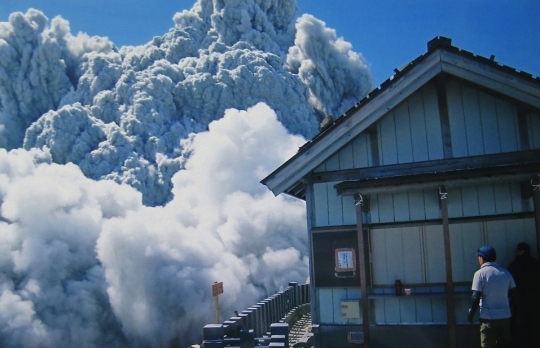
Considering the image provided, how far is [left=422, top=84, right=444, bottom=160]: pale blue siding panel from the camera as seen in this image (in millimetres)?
8211

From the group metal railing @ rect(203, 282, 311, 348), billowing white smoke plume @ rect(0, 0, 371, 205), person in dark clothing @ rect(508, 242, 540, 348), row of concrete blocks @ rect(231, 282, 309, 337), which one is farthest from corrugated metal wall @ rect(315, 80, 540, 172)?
billowing white smoke plume @ rect(0, 0, 371, 205)

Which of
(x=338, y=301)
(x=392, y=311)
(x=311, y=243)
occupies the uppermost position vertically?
(x=311, y=243)

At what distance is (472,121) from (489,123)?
238 mm

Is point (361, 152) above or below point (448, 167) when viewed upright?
above

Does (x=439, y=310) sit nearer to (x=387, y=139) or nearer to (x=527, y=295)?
(x=527, y=295)

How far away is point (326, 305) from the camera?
8.49 m

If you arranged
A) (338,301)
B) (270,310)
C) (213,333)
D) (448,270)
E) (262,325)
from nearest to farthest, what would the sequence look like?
(448,270), (213,333), (338,301), (262,325), (270,310)

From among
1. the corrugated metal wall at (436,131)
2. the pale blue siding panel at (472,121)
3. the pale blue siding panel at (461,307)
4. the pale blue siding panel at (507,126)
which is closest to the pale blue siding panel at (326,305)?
the pale blue siding panel at (461,307)

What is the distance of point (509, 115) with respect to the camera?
8.02m

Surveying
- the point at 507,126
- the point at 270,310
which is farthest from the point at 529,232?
the point at 270,310

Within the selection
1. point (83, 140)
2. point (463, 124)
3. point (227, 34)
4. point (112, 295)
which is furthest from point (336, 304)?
point (227, 34)

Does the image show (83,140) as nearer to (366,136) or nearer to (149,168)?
(149,168)

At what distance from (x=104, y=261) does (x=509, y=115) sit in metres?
27.7

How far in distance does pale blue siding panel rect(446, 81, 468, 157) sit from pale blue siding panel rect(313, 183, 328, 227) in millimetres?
2046
